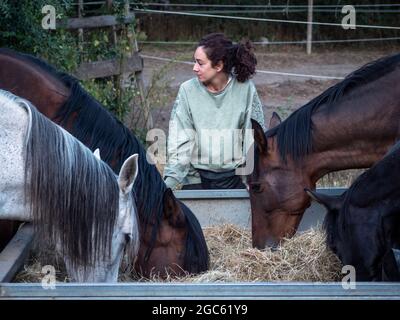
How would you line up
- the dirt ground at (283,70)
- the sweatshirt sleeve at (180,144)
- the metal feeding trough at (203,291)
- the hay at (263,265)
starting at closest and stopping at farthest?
the metal feeding trough at (203,291) < the hay at (263,265) < the sweatshirt sleeve at (180,144) < the dirt ground at (283,70)

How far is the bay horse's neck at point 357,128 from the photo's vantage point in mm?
4707

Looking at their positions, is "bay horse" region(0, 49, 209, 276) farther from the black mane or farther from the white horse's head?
the black mane

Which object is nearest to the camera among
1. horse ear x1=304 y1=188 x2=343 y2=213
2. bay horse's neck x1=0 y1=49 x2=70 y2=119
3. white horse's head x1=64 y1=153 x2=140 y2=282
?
white horse's head x1=64 y1=153 x2=140 y2=282

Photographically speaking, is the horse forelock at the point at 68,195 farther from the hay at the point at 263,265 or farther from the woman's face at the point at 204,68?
the woman's face at the point at 204,68

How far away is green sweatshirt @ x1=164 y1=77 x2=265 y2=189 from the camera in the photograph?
5.16 m

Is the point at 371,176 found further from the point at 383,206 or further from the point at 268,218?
the point at 268,218

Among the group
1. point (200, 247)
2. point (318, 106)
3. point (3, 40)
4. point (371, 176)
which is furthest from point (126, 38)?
point (371, 176)

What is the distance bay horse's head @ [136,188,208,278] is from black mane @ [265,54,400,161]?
84cm

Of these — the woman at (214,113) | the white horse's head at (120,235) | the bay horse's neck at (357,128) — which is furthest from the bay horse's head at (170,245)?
the woman at (214,113)

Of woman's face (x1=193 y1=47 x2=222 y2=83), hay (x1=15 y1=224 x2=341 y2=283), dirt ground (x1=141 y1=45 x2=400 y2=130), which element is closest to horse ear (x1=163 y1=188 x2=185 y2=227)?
hay (x1=15 y1=224 x2=341 y2=283)

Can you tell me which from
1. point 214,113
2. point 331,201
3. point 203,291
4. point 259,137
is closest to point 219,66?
point 214,113

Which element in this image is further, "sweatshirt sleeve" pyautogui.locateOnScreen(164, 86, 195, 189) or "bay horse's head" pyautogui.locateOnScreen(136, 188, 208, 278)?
"sweatshirt sleeve" pyautogui.locateOnScreen(164, 86, 195, 189)

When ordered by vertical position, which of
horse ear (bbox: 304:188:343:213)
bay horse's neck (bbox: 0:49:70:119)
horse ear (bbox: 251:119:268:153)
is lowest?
horse ear (bbox: 304:188:343:213)

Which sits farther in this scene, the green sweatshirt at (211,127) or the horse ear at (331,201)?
the green sweatshirt at (211,127)
